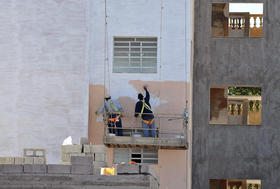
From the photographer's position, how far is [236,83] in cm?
3466

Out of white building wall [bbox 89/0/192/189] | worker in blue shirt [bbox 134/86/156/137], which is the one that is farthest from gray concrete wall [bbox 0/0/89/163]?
worker in blue shirt [bbox 134/86/156/137]

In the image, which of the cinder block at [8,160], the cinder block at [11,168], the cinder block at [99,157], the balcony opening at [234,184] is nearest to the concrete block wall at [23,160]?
the cinder block at [8,160]

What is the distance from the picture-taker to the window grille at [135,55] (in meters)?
34.1

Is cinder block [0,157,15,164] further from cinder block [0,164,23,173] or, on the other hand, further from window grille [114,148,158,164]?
window grille [114,148,158,164]

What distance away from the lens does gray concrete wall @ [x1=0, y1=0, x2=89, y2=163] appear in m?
33.9

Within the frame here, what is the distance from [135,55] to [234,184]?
669 centimetres

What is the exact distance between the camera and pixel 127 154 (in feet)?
111

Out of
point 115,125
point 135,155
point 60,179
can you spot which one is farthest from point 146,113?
point 60,179

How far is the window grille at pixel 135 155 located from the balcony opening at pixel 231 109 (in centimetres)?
282

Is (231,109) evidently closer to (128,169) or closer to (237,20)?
(237,20)

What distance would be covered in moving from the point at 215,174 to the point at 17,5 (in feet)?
31.2

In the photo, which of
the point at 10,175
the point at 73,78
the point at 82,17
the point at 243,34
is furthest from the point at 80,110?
the point at 10,175

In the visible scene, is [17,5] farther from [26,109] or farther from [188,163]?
[188,163]

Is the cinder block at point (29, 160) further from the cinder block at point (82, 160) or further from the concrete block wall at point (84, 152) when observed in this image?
the cinder block at point (82, 160)
